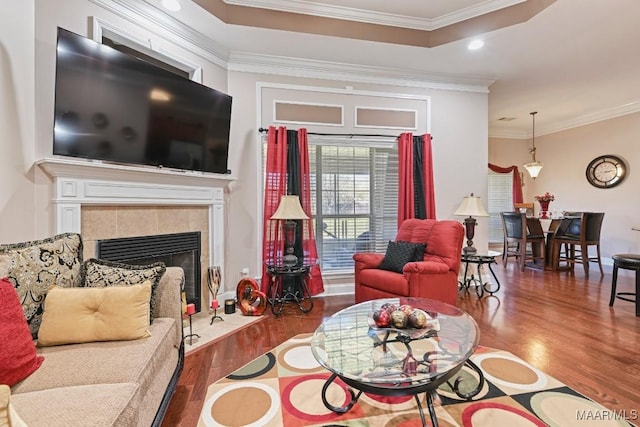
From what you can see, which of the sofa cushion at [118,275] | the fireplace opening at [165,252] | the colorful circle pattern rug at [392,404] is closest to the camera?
the colorful circle pattern rug at [392,404]

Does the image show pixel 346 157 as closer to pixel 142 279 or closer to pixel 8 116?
pixel 142 279

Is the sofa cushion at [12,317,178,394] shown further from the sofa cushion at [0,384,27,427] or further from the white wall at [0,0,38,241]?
the white wall at [0,0,38,241]

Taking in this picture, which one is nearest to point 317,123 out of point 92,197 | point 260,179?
point 260,179

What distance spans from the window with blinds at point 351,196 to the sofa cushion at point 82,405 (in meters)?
3.06

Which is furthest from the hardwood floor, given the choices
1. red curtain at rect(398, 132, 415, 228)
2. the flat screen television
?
the flat screen television

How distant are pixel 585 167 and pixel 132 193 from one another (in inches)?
318

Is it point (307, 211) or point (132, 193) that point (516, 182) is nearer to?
point (307, 211)

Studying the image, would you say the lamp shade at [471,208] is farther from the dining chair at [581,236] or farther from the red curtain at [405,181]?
the dining chair at [581,236]

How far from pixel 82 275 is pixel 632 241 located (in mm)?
8040

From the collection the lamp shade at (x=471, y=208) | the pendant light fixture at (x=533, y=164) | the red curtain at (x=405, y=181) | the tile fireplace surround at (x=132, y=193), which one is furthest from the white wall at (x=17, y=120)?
the pendant light fixture at (x=533, y=164)

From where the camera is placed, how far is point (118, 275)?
6.24 ft

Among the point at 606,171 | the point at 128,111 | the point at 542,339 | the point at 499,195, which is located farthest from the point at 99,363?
the point at 499,195

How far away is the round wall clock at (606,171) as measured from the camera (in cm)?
588

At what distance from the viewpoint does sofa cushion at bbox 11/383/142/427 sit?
3.40 feet
